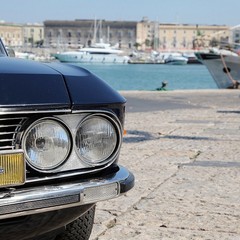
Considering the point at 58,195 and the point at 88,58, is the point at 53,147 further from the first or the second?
the point at 88,58

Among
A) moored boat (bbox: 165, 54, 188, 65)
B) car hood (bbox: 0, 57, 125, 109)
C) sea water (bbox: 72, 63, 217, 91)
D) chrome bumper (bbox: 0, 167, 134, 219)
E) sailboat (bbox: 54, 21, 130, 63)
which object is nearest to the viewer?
chrome bumper (bbox: 0, 167, 134, 219)

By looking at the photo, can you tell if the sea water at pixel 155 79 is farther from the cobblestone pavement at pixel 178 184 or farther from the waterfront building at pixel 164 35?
the waterfront building at pixel 164 35

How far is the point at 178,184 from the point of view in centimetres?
625

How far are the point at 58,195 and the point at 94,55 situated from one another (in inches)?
5059

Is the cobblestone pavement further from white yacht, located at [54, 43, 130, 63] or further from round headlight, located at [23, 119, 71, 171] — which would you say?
white yacht, located at [54, 43, 130, 63]

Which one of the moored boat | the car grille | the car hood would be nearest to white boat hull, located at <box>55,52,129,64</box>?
the moored boat

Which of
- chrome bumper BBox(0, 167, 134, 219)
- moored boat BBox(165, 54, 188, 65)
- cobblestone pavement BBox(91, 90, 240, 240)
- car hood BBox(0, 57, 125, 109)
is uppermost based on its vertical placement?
car hood BBox(0, 57, 125, 109)

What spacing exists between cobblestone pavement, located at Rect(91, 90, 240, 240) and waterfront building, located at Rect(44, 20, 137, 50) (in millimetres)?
154647

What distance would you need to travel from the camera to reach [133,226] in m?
4.78

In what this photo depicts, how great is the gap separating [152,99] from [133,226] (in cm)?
1490

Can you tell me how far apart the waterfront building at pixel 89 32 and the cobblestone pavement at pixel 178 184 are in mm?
154647

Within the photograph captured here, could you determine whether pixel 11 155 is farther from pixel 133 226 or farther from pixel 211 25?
pixel 211 25

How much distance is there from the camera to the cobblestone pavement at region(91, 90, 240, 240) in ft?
15.5

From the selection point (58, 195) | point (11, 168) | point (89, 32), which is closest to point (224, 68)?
point (58, 195)
